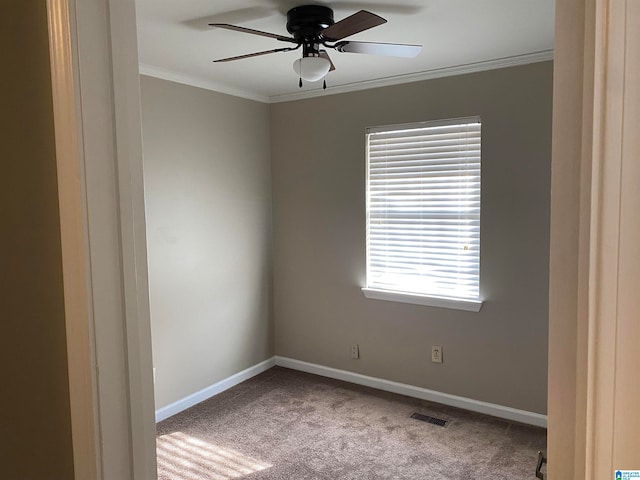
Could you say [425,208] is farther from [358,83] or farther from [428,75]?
[358,83]

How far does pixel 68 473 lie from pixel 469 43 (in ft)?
9.35

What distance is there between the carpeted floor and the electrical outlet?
1.12 feet

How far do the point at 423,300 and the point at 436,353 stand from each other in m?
0.43

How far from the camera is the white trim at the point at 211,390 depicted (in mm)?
3504

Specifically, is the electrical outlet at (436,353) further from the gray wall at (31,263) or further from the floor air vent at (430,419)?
the gray wall at (31,263)

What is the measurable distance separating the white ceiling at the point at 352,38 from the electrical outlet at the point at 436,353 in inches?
80.9

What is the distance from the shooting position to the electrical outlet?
3639 millimetres

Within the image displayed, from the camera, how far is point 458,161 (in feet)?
11.3

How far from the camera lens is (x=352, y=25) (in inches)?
80.6

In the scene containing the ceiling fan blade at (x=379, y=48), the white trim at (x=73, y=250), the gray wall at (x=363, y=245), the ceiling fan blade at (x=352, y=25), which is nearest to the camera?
the white trim at (x=73, y=250)

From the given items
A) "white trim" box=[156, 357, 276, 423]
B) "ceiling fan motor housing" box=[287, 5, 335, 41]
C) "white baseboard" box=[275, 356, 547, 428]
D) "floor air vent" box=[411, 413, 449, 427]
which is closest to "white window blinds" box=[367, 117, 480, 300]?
"white baseboard" box=[275, 356, 547, 428]

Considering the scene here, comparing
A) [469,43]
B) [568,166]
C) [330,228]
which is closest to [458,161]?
[469,43]

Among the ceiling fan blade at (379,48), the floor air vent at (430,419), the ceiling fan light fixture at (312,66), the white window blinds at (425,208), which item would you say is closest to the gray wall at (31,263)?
the ceiling fan light fixture at (312,66)

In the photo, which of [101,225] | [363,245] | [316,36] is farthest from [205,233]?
[101,225]
